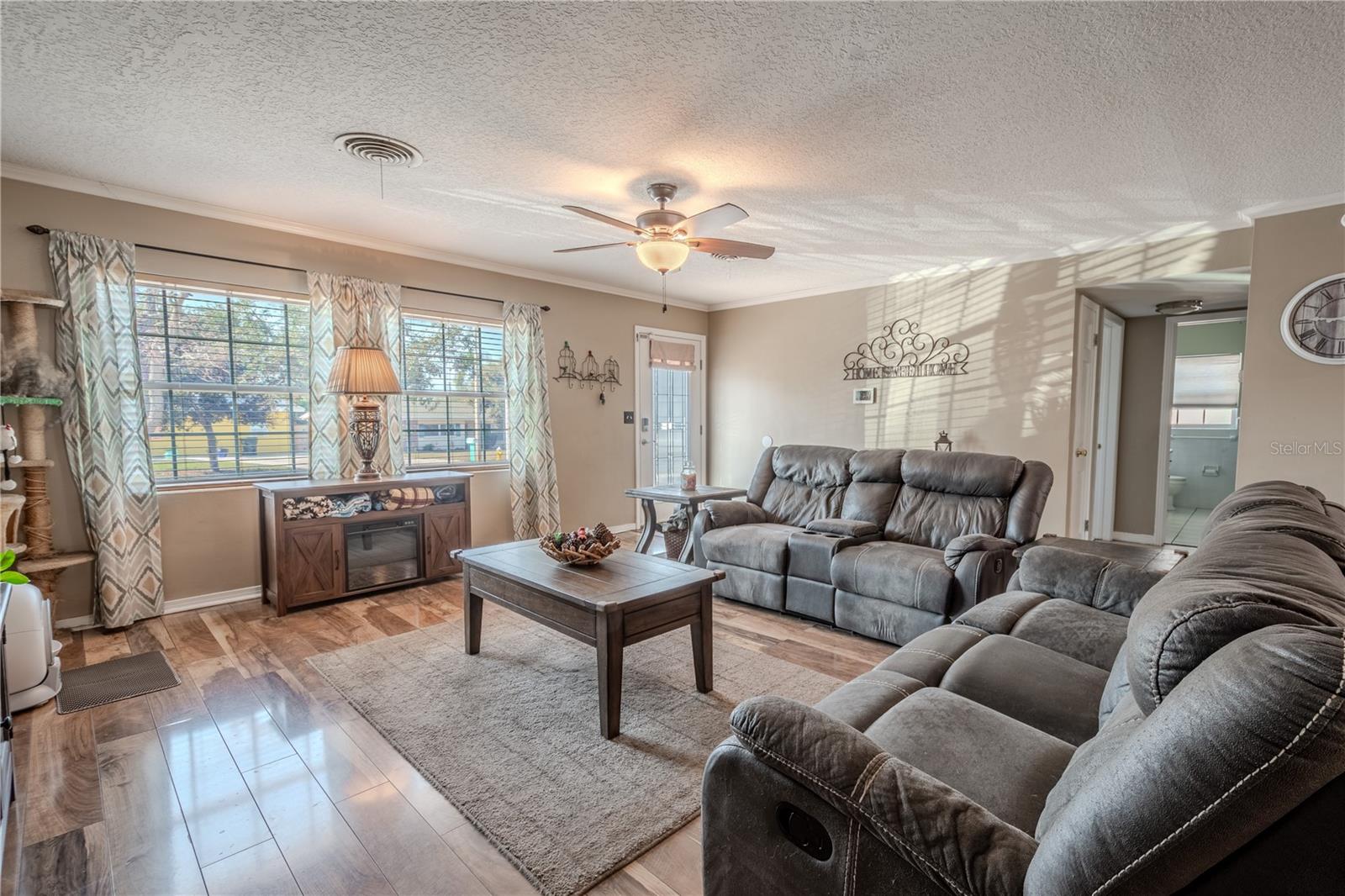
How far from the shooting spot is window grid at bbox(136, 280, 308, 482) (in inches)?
147

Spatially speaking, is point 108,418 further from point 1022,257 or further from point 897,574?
point 1022,257

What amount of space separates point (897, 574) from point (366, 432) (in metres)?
3.53

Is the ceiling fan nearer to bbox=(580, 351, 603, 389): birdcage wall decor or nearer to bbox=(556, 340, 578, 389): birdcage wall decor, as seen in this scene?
bbox=(556, 340, 578, 389): birdcage wall decor

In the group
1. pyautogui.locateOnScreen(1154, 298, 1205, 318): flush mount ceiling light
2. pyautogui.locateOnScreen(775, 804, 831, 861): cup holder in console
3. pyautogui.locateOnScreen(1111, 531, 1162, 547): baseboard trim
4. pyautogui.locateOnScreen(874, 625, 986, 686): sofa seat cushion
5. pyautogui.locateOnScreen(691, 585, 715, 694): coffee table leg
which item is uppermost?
pyautogui.locateOnScreen(1154, 298, 1205, 318): flush mount ceiling light

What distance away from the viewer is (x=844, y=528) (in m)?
3.71

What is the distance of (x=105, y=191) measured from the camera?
11.3ft

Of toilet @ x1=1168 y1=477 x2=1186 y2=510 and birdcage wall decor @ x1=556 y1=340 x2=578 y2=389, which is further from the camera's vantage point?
toilet @ x1=1168 y1=477 x2=1186 y2=510

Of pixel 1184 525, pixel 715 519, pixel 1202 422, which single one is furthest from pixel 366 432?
pixel 1202 422

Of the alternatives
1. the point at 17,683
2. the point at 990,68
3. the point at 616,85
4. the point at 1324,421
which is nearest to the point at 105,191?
the point at 17,683

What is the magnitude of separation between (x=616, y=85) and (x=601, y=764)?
249cm

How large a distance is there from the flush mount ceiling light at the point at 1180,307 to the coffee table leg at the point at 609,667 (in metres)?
5.47

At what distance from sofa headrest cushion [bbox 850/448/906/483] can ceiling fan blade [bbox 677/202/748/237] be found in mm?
1913

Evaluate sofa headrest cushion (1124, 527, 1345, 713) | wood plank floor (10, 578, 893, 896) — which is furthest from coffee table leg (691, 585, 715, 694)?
sofa headrest cushion (1124, 527, 1345, 713)

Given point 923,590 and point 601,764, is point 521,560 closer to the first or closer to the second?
point 601,764
